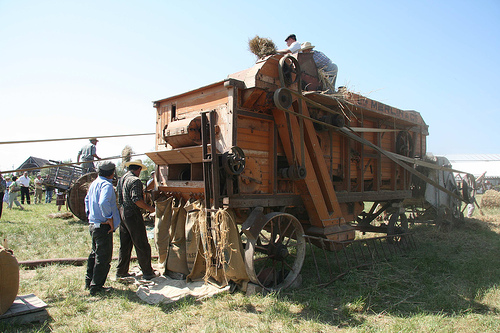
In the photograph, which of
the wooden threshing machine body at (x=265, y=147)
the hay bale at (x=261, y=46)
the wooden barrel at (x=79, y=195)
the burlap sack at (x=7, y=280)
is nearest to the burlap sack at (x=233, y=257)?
the wooden threshing machine body at (x=265, y=147)

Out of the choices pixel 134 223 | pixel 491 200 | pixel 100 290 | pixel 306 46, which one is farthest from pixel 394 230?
pixel 491 200

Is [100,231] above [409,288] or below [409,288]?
above

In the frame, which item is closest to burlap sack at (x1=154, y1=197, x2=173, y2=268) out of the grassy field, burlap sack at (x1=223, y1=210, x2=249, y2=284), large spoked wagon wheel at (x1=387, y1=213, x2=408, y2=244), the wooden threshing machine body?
the wooden threshing machine body

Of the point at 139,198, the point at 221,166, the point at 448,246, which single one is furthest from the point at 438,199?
the point at 139,198

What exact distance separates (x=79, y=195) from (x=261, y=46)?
726 centimetres

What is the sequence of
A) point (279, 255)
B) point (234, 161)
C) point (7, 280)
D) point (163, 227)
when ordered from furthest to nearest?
point (163, 227), point (279, 255), point (234, 161), point (7, 280)

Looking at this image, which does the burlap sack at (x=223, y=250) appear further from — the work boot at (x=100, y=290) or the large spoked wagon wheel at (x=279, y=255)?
the work boot at (x=100, y=290)

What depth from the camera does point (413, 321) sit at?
3949mm

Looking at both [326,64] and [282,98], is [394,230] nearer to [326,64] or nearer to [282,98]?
[326,64]

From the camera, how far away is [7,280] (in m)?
3.54

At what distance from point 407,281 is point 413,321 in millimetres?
1531

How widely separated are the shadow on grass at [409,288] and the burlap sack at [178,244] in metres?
1.74

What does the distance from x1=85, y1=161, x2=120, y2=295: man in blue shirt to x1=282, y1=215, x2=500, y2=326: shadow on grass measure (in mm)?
2645

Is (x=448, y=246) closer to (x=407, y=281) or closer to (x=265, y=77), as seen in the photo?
(x=407, y=281)
